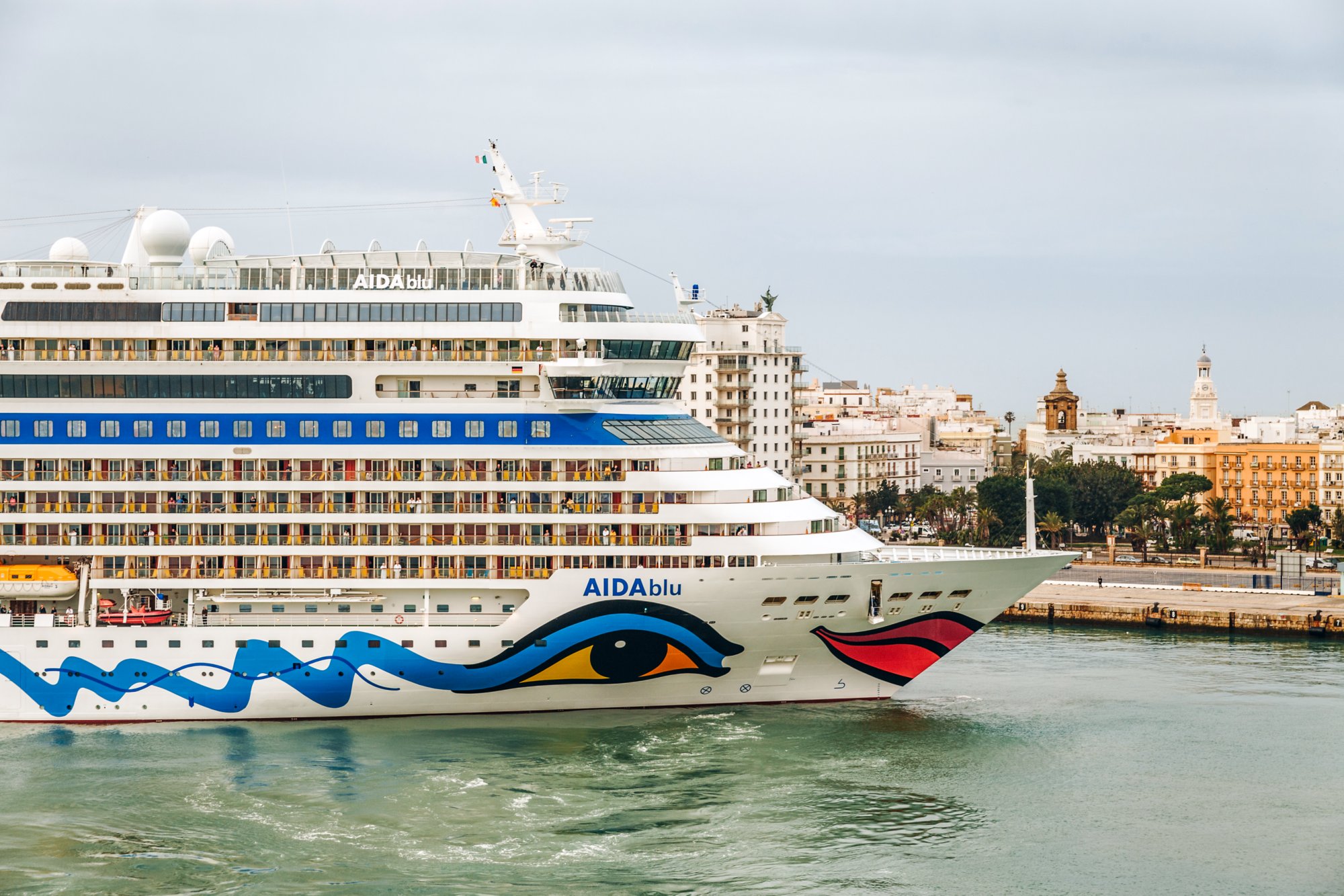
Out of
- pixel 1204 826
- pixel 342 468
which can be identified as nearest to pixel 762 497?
pixel 342 468

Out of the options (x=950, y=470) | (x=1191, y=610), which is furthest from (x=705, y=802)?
(x=950, y=470)

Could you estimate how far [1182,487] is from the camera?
91000 mm

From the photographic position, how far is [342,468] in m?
34.3

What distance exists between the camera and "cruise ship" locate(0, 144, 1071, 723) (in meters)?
33.3

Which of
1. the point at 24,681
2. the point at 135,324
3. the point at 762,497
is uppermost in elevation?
the point at 135,324

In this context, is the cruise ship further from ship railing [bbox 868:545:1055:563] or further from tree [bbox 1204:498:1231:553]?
tree [bbox 1204:498:1231:553]

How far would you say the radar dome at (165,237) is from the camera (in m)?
36.1

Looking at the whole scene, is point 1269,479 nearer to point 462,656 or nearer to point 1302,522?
point 1302,522

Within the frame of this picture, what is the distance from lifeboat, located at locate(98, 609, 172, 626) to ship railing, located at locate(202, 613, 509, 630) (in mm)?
860

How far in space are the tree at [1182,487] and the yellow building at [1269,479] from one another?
1528 millimetres

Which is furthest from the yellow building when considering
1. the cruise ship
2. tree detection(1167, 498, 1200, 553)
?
the cruise ship

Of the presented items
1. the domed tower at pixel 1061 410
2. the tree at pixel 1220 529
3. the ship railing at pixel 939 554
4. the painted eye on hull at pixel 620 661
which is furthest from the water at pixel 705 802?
the domed tower at pixel 1061 410

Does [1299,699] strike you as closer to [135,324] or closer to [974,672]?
[974,672]

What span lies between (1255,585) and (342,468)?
39.1m
